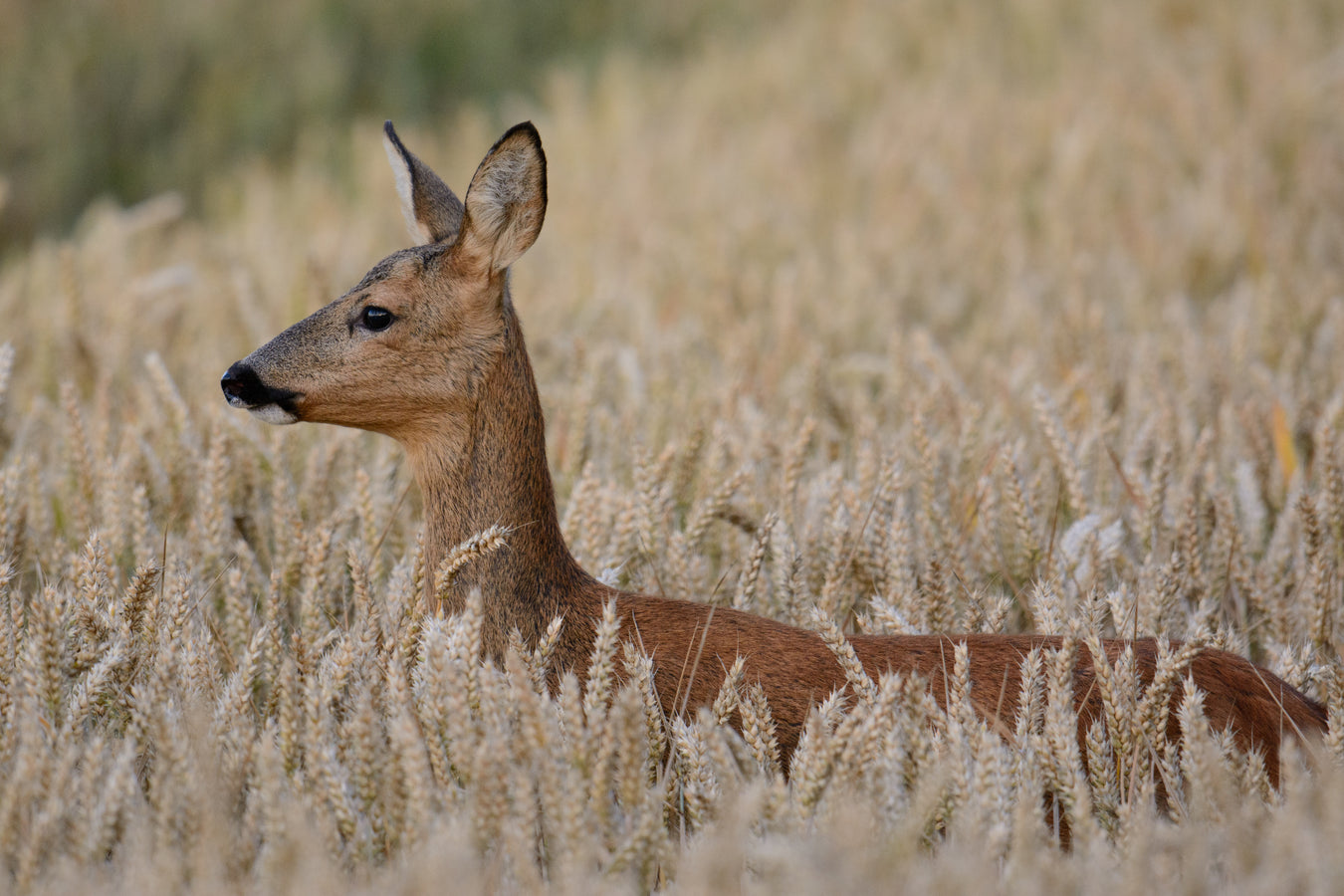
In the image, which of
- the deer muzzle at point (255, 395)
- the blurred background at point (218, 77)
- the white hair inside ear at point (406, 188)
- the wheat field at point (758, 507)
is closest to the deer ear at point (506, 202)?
the white hair inside ear at point (406, 188)

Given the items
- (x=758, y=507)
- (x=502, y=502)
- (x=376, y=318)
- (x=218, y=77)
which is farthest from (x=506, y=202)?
(x=218, y=77)

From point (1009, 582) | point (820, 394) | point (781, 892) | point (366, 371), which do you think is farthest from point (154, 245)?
point (781, 892)

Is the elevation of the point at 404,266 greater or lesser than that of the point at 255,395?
greater

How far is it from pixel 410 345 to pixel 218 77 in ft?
29.8

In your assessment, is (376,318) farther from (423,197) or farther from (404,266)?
(423,197)

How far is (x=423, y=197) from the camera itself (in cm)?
371

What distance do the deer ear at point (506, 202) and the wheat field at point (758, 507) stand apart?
2.42ft

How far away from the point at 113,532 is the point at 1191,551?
9.45ft

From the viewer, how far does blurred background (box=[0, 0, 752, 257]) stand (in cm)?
1027

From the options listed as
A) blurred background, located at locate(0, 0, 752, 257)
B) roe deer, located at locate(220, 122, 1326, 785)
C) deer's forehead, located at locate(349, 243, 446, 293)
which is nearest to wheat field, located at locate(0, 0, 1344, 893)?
roe deer, located at locate(220, 122, 1326, 785)

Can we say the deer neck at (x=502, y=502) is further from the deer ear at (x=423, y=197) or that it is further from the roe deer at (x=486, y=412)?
the deer ear at (x=423, y=197)

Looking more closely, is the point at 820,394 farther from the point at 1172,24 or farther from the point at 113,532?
the point at 1172,24

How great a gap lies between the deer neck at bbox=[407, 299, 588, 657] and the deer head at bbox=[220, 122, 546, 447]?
0.13 ft

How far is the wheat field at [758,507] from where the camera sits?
2.24 metres
